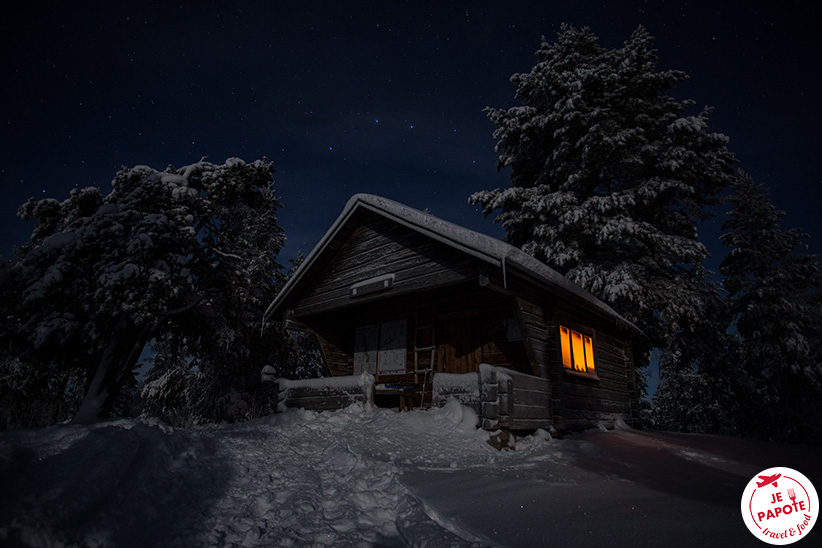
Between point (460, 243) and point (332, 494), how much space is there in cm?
510

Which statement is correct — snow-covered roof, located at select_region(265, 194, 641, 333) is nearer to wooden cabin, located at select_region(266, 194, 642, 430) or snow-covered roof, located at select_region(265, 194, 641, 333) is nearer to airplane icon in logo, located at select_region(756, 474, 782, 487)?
wooden cabin, located at select_region(266, 194, 642, 430)

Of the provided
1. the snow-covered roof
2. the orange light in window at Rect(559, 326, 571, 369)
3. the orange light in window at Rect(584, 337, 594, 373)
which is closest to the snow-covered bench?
the snow-covered roof

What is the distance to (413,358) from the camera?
37.8ft

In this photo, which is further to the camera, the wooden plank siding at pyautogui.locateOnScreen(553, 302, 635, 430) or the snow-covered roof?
the wooden plank siding at pyautogui.locateOnScreen(553, 302, 635, 430)

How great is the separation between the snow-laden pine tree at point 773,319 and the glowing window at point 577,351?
28.9 ft

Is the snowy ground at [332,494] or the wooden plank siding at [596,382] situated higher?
the wooden plank siding at [596,382]

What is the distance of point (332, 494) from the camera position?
14.0 feet

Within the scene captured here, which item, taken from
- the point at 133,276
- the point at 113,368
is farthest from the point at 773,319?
the point at 113,368

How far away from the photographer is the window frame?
368 inches

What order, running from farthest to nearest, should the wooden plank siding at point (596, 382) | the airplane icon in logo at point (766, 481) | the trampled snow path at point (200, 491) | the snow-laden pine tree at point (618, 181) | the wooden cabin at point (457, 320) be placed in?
the snow-laden pine tree at point (618, 181) → the wooden plank siding at point (596, 382) → the wooden cabin at point (457, 320) → the airplane icon in logo at point (766, 481) → the trampled snow path at point (200, 491)

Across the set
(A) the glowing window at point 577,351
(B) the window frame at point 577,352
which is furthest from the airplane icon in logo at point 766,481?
(A) the glowing window at point 577,351

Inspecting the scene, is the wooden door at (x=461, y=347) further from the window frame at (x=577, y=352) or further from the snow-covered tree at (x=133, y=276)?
the snow-covered tree at (x=133, y=276)

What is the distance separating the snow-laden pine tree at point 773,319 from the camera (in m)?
14.5

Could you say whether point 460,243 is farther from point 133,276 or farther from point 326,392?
point 133,276
